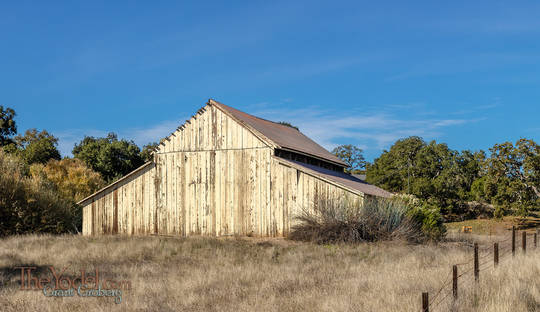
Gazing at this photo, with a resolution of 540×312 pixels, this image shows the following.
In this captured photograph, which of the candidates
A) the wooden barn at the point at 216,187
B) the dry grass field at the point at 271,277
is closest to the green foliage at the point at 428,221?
the wooden barn at the point at 216,187

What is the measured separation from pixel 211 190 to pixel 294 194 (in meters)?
4.86

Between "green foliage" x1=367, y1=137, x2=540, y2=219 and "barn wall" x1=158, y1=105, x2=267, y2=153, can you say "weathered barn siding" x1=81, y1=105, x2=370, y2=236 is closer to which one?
"barn wall" x1=158, y1=105, x2=267, y2=153

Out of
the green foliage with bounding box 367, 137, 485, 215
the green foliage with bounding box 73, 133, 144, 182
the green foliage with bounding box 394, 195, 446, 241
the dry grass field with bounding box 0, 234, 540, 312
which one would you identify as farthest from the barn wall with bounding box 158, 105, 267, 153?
the green foliage with bounding box 367, 137, 485, 215

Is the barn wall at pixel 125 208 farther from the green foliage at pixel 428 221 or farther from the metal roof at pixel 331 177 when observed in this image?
the green foliage at pixel 428 221

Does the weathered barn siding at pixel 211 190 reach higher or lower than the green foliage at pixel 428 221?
higher

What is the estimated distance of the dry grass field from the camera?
33.4 feet

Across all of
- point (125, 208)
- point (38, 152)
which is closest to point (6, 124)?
point (38, 152)

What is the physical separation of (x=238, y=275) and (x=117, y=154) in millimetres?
38894

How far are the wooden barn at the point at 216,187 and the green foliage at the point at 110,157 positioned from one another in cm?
2070

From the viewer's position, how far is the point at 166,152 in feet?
89.4

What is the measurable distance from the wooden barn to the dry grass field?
316 centimetres

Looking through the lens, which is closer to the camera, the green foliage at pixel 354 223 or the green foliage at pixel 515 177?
the green foliage at pixel 354 223

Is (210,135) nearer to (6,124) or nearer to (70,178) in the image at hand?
(70,178)

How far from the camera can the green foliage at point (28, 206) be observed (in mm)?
28375
